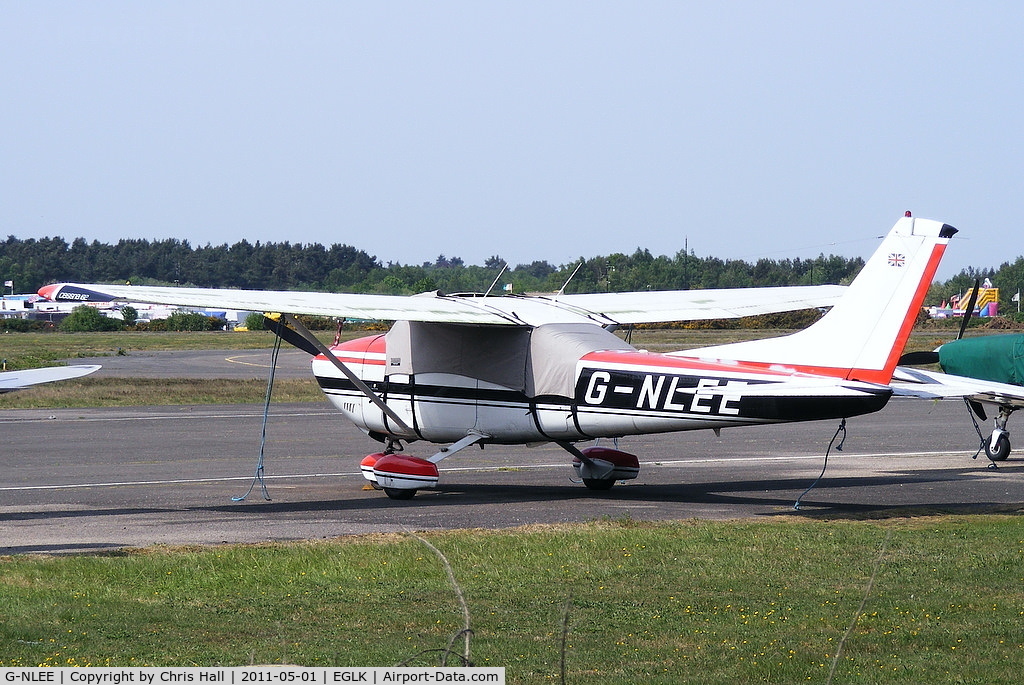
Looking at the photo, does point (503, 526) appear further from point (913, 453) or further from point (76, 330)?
point (76, 330)

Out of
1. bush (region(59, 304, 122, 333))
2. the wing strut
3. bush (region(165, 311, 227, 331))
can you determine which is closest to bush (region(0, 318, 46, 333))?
bush (region(59, 304, 122, 333))

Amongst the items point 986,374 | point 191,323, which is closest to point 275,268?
point 191,323

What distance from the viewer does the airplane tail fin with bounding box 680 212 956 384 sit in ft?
45.2

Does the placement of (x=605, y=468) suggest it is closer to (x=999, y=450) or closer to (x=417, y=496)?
(x=417, y=496)

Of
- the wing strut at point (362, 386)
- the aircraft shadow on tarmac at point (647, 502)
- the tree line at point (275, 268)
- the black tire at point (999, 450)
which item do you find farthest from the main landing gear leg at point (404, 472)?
the tree line at point (275, 268)

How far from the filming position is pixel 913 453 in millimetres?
22656

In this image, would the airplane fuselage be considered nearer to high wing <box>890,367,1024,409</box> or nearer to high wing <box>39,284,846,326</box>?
high wing <box>39,284,846,326</box>

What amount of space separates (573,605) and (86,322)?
103456 mm

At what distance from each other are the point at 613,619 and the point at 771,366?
643 centimetres

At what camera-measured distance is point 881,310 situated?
13.9m

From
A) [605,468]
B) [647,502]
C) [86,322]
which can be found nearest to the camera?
[647,502]

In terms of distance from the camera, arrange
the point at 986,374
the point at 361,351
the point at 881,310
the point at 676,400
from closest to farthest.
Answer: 1. the point at 881,310
2. the point at 676,400
3. the point at 361,351
4. the point at 986,374

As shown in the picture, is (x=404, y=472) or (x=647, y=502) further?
(x=404, y=472)
